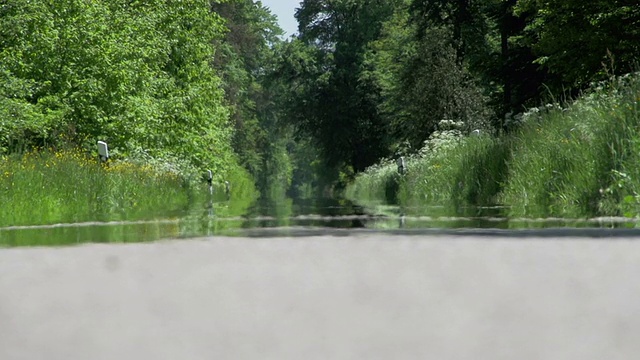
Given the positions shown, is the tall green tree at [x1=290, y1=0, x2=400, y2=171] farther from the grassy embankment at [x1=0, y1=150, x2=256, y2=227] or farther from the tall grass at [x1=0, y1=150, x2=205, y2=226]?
the tall grass at [x1=0, y1=150, x2=205, y2=226]

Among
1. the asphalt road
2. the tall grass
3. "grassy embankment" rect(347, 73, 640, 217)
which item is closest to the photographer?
the asphalt road

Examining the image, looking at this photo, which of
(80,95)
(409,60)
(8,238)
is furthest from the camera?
(409,60)

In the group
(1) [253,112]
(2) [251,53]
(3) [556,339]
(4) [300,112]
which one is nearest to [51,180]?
(3) [556,339]

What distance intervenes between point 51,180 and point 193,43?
83.2ft

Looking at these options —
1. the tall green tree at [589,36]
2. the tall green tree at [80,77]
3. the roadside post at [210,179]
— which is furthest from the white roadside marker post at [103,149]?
the roadside post at [210,179]

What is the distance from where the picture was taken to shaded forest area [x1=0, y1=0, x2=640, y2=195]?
24.4 meters

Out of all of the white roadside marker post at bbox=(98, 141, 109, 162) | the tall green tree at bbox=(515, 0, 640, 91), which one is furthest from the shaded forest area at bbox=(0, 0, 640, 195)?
the white roadside marker post at bbox=(98, 141, 109, 162)

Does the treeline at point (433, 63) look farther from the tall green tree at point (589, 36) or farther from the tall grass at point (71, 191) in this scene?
the tall grass at point (71, 191)

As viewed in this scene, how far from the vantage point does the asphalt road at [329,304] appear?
2.87 m

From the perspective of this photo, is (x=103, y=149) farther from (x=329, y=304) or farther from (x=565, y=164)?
(x=329, y=304)

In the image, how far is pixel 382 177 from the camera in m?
43.7

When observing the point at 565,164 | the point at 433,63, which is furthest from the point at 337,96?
the point at 565,164

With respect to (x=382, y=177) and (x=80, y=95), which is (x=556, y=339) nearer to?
(x=80, y=95)

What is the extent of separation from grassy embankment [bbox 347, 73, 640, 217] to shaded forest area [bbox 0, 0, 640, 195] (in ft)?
4.14
